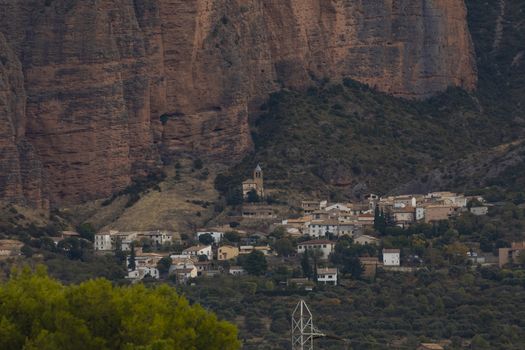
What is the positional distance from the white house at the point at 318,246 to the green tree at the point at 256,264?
9.90 ft

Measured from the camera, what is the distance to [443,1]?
11906 cm

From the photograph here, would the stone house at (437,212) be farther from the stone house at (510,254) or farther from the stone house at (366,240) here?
the stone house at (510,254)

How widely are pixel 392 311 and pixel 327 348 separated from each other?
21.3ft

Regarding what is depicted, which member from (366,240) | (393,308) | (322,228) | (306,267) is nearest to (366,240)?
(366,240)

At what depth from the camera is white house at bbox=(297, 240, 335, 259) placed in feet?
326

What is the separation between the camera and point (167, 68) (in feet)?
353

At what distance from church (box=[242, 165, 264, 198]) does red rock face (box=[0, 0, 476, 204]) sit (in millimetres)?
2520

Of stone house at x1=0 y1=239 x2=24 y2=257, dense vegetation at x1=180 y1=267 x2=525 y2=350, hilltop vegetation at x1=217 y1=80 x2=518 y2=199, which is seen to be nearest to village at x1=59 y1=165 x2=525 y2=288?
hilltop vegetation at x1=217 y1=80 x2=518 y2=199

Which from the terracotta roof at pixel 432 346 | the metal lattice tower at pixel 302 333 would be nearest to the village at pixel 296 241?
the terracotta roof at pixel 432 346

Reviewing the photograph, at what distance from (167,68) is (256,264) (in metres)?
14.2

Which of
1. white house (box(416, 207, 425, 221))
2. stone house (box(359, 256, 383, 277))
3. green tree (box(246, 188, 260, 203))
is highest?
green tree (box(246, 188, 260, 203))

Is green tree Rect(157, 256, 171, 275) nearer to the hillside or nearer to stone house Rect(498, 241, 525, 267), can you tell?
the hillside

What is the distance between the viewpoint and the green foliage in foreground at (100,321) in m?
A: 52.9

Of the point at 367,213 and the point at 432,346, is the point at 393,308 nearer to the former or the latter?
the point at 432,346
